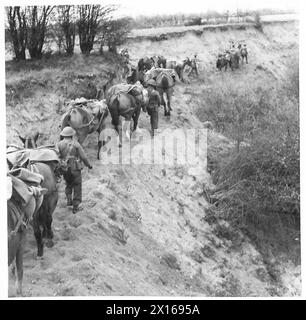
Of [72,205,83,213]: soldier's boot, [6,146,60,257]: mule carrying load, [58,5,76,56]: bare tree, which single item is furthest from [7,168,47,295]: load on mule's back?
[58,5,76,56]: bare tree

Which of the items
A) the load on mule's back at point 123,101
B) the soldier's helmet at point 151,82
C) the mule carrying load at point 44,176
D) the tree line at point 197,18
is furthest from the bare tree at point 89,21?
the mule carrying load at point 44,176

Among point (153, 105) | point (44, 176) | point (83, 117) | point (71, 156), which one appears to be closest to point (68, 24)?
point (153, 105)

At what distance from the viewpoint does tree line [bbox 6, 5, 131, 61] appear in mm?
11914

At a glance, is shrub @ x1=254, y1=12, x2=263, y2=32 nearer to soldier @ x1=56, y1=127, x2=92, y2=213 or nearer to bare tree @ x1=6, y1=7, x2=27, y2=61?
A: bare tree @ x1=6, y1=7, x2=27, y2=61

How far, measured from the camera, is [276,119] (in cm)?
1436

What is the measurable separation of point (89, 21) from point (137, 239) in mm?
6748

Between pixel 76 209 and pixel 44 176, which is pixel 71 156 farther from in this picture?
pixel 76 209

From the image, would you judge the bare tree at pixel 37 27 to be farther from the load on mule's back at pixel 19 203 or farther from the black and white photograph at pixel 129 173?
the load on mule's back at pixel 19 203

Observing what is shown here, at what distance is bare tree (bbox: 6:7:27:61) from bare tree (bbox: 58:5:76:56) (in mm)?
975

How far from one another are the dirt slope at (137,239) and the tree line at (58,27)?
570mm

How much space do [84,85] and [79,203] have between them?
514cm

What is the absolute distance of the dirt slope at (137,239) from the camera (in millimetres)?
7777

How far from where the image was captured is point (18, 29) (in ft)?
39.6
